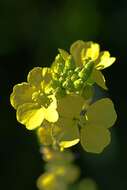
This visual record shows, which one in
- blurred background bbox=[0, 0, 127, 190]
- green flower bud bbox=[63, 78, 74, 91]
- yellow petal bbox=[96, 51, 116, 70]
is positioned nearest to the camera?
green flower bud bbox=[63, 78, 74, 91]

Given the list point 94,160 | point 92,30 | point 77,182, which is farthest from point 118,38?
point 77,182

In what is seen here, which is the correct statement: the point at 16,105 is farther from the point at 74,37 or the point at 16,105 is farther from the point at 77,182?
the point at 74,37

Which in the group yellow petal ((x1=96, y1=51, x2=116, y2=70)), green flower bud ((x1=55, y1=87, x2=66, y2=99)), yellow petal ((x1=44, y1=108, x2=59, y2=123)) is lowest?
yellow petal ((x1=44, y1=108, x2=59, y2=123))

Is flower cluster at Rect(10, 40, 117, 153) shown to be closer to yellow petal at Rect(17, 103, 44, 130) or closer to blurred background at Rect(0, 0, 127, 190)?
yellow petal at Rect(17, 103, 44, 130)

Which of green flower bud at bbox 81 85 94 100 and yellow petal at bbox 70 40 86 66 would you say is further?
yellow petal at bbox 70 40 86 66

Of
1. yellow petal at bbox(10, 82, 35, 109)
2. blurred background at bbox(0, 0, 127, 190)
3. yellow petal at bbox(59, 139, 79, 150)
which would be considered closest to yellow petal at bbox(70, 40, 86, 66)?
yellow petal at bbox(10, 82, 35, 109)

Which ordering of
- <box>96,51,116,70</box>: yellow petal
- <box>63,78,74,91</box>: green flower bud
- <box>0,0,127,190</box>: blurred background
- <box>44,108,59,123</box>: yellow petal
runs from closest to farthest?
<box>44,108,59,123</box>: yellow petal, <box>63,78,74,91</box>: green flower bud, <box>96,51,116,70</box>: yellow petal, <box>0,0,127,190</box>: blurred background

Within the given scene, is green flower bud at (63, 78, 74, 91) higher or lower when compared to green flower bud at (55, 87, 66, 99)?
higher

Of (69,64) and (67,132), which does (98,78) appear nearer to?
(69,64)
